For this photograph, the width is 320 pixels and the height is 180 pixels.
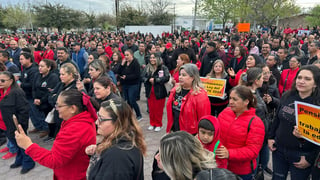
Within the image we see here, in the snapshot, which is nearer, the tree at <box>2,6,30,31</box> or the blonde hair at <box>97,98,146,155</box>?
the blonde hair at <box>97,98,146,155</box>

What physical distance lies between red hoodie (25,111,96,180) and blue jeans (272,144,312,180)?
2.28 m

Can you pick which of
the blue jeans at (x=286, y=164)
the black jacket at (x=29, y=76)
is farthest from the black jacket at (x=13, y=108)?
the blue jeans at (x=286, y=164)

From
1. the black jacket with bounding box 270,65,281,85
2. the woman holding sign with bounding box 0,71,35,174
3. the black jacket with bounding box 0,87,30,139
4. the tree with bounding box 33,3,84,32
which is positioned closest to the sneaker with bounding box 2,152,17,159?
the woman holding sign with bounding box 0,71,35,174

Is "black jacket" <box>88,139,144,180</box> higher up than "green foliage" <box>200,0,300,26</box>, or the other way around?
"green foliage" <box>200,0,300,26</box>

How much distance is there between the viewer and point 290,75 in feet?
16.5

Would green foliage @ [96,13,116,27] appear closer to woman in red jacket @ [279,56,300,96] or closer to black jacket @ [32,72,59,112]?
black jacket @ [32,72,59,112]

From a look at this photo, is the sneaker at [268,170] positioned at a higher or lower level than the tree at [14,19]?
lower

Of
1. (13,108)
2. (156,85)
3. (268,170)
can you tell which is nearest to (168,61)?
(156,85)

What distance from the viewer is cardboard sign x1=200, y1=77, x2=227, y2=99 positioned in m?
4.43

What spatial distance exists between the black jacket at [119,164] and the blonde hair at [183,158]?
0.31 m

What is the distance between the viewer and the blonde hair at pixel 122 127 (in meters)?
1.90

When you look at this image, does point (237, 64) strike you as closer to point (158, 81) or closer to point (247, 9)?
point (158, 81)

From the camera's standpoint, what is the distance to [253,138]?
2.44 metres

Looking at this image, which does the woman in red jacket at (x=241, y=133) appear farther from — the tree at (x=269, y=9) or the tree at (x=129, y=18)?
the tree at (x=129, y=18)
